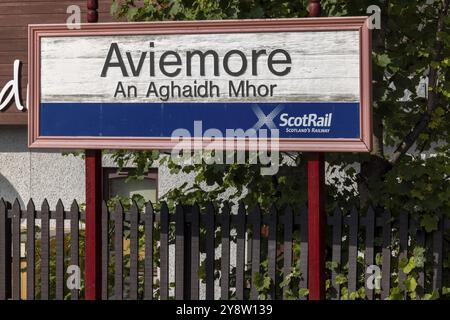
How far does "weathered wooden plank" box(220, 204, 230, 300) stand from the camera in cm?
813

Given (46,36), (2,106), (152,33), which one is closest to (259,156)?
(152,33)

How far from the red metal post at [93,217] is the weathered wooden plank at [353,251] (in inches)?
84.2

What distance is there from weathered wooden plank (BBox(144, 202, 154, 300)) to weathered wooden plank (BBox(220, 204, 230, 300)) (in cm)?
65

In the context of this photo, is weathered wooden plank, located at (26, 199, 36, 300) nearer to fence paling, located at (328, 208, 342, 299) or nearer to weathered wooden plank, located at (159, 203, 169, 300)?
weathered wooden plank, located at (159, 203, 169, 300)

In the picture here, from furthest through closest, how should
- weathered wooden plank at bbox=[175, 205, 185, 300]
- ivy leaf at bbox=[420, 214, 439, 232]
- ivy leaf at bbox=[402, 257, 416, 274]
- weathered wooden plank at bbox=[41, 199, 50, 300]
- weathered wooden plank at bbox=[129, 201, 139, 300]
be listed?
weathered wooden plank at bbox=[41, 199, 50, 300], weathered wooden plank at bbox=[129, 201, 139, 300], weathered wooden plank at bbox=[175, 205, 185, 300], ivy leaf at bbox=[402, 257, 416, 274], ivy leaf at bbox=[420, 214, 439, 232]

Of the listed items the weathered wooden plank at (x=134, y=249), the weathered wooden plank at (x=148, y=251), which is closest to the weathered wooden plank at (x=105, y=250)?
the weathered wooden plank at (x=134, y=249)

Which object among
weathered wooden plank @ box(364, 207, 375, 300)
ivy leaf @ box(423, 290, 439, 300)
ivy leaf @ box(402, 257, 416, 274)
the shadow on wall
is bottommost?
ivy leaf @ box(423, 290, 439, 300)

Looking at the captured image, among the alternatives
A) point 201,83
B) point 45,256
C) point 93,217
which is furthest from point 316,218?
point 45,256

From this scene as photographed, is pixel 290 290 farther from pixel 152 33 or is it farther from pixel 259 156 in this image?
pixel 152 33

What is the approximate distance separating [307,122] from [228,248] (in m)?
1.62

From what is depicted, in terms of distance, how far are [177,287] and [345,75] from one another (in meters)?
2.56

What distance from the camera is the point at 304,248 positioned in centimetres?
802

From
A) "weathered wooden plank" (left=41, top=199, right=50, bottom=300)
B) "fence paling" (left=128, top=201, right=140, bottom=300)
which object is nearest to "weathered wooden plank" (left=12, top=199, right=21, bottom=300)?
"weathered wooden plank" (left=41, top=199, right=50, bottom=300)

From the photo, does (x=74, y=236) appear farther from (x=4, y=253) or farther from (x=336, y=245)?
Answer: (x=336, y=245)
